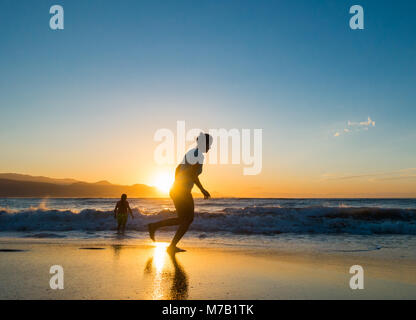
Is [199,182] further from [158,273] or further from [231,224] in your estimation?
[231,224]

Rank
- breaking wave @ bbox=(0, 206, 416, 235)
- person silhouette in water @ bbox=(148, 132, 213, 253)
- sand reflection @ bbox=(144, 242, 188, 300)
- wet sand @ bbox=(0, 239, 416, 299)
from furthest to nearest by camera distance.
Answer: breaking wave @ bbox=(0, 206, 416, 235), person silhouette in water @ bbox=(148, 132, 213, 253), wet sand @ bbox=(0, 239, 416, 299), sand reflection @ bbox=(144, 242, 188, 300)

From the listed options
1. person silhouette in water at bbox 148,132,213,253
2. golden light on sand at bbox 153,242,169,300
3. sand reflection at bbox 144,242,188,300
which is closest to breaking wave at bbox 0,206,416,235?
golden light on sand at bbox 153,242,169,300

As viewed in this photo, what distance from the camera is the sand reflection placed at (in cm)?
346

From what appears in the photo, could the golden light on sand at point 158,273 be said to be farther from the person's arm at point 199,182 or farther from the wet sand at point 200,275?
the person's arm at point 199,182

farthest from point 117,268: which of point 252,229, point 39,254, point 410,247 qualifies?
point 252,229

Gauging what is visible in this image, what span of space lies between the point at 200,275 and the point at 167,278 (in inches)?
19.2

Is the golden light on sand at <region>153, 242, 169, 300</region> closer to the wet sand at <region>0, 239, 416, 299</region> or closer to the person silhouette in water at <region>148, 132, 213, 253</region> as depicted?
the wet sand at <region>0, 239, 416, 299</region>

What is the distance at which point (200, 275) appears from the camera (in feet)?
14.8

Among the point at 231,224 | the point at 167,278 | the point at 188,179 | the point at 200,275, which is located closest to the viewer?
the point at 167,278

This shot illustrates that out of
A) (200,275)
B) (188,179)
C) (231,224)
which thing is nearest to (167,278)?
(200,275)

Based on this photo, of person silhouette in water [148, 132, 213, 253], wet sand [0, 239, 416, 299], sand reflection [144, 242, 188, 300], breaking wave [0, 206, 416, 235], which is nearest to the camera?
sand reflection [144, 242, 188, 300]
